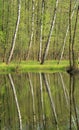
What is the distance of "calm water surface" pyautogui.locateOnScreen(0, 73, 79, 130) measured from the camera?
12.3 metres

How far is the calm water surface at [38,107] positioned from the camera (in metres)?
12.3

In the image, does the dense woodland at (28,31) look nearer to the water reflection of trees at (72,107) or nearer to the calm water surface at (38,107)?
the calm water surface at (38,107)

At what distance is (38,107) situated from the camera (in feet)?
51.1

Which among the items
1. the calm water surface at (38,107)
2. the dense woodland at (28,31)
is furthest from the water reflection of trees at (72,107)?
the dense woodland at (28,31)

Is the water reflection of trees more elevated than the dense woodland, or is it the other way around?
the water reflection of trees

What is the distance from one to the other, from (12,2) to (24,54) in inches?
242

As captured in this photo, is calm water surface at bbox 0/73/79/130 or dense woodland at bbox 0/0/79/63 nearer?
calm water surface at bbox 0/73/79/130

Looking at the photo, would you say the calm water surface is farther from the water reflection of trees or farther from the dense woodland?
the dense woodland

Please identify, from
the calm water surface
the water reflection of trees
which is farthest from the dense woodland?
the water reflection of trees

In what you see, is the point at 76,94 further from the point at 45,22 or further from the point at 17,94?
the point at 45,22

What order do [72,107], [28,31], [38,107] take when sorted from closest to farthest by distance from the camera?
[72,107]
[38,107]
[28,31]

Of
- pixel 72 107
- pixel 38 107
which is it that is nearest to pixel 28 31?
pixel 38 107

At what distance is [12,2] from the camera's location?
49.6m

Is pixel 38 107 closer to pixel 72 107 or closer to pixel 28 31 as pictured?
pixel 72 107
